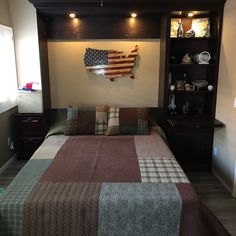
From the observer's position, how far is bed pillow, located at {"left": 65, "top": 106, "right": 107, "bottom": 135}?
3363mm

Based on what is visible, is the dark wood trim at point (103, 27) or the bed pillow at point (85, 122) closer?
the bed pillow at point (85, 122)

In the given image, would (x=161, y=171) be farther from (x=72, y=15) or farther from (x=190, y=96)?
(x=72, y=15)

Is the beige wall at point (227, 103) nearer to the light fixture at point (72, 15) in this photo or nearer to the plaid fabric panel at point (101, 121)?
the plaid fabric panel at point (101, 121)

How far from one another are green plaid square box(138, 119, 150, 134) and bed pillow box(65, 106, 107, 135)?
443mm

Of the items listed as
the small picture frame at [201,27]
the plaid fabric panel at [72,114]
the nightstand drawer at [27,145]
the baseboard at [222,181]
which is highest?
the small picture frame at [201,27]

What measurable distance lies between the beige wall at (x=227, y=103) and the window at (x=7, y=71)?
2774 millimetres

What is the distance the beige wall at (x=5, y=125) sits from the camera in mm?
3387

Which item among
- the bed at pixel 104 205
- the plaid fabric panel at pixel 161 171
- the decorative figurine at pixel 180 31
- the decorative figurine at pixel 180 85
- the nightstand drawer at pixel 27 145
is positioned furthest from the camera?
the nightstand drawer at pixel 27 145

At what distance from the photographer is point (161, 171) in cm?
227

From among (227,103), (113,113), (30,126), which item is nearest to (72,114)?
(113,113)

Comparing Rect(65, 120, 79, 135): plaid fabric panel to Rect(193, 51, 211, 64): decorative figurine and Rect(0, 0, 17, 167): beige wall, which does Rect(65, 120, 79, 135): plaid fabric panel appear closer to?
Rect(0, 0, 17, 167): beige wall

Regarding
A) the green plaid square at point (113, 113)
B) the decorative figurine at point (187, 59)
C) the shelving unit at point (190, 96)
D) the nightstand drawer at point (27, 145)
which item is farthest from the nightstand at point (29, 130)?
the decorative figurine at point (187, 59)

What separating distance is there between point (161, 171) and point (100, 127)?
4.30ft

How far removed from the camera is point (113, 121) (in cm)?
340
